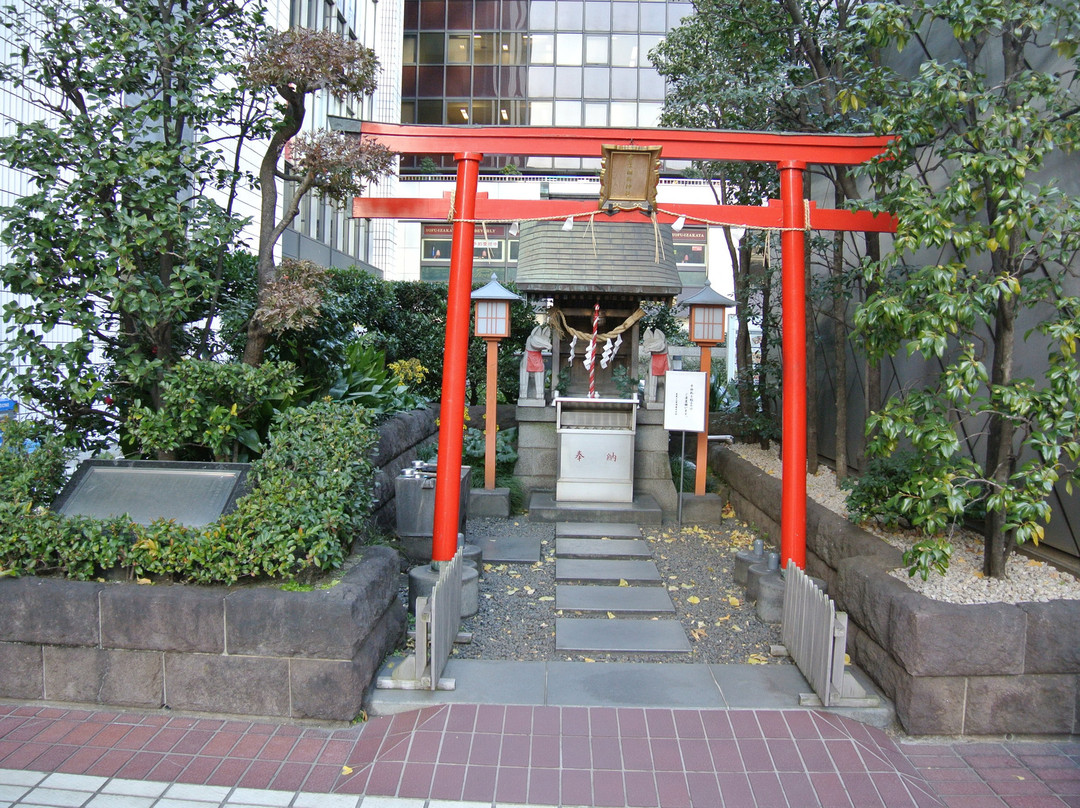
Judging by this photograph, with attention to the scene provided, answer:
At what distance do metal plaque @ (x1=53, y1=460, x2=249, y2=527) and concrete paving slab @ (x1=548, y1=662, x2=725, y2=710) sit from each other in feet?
8.14

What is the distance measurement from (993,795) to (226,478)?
16.1 ft

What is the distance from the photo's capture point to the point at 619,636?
18.9ft

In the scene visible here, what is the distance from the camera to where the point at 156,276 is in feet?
18.3

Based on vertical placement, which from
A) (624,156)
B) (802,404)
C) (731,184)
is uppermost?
(731,184)

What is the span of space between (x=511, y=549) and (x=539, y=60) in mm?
24477

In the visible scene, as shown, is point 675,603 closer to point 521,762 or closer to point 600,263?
point 521,762

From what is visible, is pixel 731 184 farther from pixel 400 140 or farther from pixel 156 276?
pixel 156 276

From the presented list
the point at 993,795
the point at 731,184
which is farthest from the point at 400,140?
the point at 731,184

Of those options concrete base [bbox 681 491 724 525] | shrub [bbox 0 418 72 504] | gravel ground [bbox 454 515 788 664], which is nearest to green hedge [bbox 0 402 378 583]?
shrub [bbox 0 418 72 504]

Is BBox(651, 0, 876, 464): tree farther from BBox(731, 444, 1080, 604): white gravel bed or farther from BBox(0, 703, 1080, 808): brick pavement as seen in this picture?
BBox(0, 703, 1080, 808): brick pavement

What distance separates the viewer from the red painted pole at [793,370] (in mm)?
5711

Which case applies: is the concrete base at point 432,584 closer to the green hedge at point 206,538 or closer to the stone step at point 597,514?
the green hedge at point 206,538

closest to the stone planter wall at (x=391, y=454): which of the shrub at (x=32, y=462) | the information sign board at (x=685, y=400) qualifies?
the shrub at (x=32, y=462)

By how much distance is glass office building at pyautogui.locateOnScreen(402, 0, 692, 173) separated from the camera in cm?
2745
